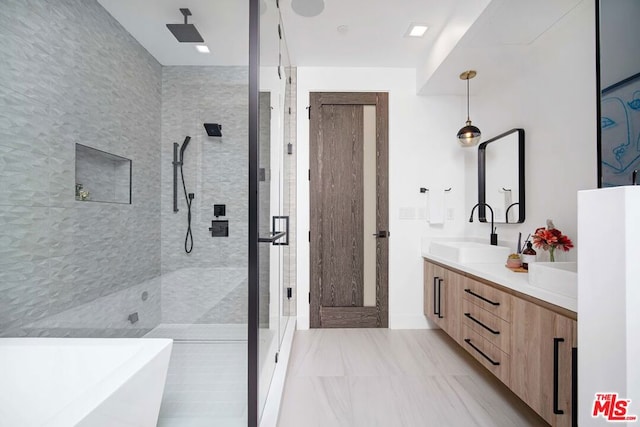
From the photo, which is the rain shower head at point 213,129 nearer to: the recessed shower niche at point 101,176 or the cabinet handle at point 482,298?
the recessed shower niche at point 101,176

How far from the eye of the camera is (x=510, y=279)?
1.62 meters

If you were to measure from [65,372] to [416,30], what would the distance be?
300cm

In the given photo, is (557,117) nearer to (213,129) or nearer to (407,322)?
(407,322)

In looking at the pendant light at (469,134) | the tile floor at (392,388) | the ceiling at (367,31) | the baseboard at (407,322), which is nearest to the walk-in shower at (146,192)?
the tile floor at (392,388)

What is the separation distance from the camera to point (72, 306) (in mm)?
1607

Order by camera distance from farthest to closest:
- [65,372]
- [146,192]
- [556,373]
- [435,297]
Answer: [435,297] < [146,192] < [556,373] < [65,372]

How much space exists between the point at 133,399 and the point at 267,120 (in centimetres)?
134

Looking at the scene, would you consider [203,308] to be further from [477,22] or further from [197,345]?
[477,22]

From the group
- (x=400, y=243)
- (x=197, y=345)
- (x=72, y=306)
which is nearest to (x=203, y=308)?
(x=197, y=345)

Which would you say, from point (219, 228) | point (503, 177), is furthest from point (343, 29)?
point (219, 228)

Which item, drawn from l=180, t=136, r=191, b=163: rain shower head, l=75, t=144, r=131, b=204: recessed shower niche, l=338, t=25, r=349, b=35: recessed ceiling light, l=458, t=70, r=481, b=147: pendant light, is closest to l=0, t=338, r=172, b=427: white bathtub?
l=75, t=144, r=131, b=204: recessed shower niche

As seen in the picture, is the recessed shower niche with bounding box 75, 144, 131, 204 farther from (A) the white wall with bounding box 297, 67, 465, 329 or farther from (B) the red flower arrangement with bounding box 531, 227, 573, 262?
(B) the red flower arrangement with bounding box 531, 227, 573, 262

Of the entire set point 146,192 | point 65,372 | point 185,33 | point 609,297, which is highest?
point 185,33

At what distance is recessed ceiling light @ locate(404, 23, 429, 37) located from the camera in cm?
224
